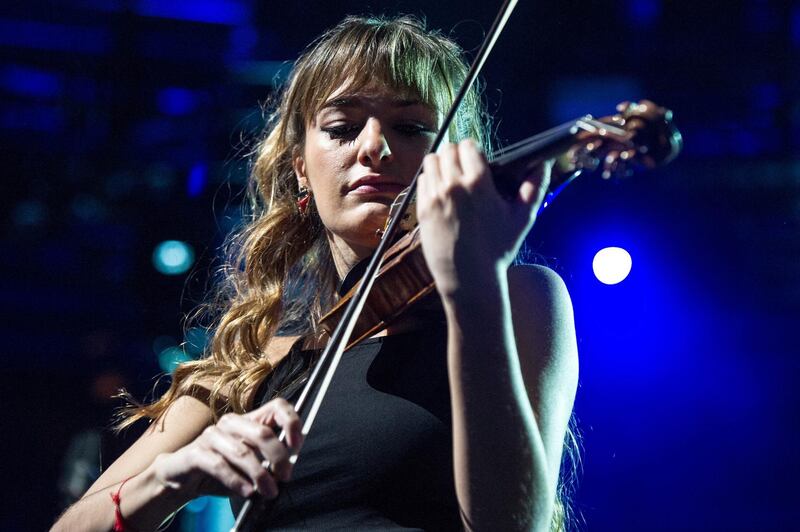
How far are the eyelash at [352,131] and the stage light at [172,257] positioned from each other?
A: 239 cm

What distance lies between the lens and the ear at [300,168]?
2.09 metres

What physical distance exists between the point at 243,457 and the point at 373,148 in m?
0.80

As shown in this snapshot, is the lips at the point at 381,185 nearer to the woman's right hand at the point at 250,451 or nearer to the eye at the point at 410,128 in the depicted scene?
the eye at the point at 410,128

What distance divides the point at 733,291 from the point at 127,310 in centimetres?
270

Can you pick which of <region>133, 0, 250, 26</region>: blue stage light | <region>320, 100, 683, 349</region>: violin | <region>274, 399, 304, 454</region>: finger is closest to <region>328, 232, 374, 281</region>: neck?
<region>320, 100, 683, 349</region>: violin

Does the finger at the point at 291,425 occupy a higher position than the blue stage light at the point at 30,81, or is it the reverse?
the blue stage light at the point at 30,81

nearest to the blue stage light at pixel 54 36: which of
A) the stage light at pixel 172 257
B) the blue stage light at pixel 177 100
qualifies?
the blue stage light at pixel 177 100

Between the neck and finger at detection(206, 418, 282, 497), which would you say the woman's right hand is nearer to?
finger at detection(206, 418, 282, 497)

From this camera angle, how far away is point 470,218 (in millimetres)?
1102

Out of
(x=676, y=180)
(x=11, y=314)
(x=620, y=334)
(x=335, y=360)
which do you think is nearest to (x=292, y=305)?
(x=335, y=360)

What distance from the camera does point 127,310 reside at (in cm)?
415

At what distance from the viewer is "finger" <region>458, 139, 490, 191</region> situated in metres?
1.11

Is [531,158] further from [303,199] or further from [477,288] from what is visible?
[303,199]

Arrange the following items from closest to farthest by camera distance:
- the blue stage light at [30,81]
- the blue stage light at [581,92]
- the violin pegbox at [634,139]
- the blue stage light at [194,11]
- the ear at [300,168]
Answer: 1. the violin pegbox at [634,139]
2. the ear at [300,168]
3. the blue stage light at [581,92]
4. the blue stage light at [194,11]
5. the blue stage light at [30,81]
